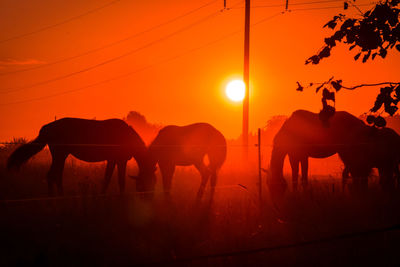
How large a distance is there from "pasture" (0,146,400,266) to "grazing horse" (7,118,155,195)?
1.37 meters

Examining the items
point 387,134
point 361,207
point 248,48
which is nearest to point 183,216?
point 361,207

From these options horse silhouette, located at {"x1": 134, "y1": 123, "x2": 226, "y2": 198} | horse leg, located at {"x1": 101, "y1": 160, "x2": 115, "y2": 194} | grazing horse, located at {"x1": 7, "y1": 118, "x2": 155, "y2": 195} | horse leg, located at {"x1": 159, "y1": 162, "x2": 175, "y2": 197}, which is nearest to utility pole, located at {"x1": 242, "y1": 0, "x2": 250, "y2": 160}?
horse silhouette, located at {"x1": 134, "y1": 123, "x2": 226, "y2": 198}

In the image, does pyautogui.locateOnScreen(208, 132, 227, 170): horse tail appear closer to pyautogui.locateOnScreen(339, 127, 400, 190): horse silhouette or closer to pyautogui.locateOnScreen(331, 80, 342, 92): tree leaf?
pyautogui.locateOnScreen(339, 127, 400, 190): horse silhouette

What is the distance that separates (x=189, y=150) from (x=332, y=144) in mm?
4300

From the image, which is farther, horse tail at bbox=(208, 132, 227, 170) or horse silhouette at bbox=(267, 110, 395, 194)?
horse tail at bbox=(208, 132, 227, 170)

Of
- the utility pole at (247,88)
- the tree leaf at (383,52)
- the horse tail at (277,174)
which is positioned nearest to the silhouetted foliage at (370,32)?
the tree leaf at (383,52)

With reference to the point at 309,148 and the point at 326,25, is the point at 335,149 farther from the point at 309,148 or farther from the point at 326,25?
the point at 326,25

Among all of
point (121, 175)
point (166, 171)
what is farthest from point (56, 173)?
point (166, 171)

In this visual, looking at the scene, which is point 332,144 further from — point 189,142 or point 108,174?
point 108,174

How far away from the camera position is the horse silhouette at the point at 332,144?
13.4 meters

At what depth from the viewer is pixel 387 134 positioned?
13.8 metres

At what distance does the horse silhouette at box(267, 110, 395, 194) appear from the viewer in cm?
1336

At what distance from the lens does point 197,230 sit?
8586mm

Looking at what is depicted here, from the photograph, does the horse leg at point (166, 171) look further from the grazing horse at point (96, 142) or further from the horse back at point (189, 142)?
the grazing horse at point (96, 142)
